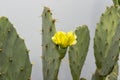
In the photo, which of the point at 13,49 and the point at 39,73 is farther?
the point at 39,73

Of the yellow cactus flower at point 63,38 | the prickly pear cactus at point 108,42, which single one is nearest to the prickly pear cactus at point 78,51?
the prickly pear cactus at point 108,42

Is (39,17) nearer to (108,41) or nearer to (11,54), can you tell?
(108,41)

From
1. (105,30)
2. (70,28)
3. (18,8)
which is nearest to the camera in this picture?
(105,30)

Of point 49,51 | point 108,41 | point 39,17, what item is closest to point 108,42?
point 108,41

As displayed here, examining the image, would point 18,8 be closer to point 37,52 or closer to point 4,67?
point 37,52

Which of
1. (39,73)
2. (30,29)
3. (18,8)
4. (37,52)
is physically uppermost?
(18,8)

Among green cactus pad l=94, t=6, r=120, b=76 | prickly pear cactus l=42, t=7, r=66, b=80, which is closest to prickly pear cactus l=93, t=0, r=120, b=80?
green cactus pad l=94, t=6, r=120, b=76

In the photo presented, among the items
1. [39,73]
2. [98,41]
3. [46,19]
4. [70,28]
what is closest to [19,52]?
[46,19]

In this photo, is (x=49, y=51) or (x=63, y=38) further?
(x=49, y=51)

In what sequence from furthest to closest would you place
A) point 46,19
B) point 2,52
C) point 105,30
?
point 105,30 → point 46,19 → point 2,52
